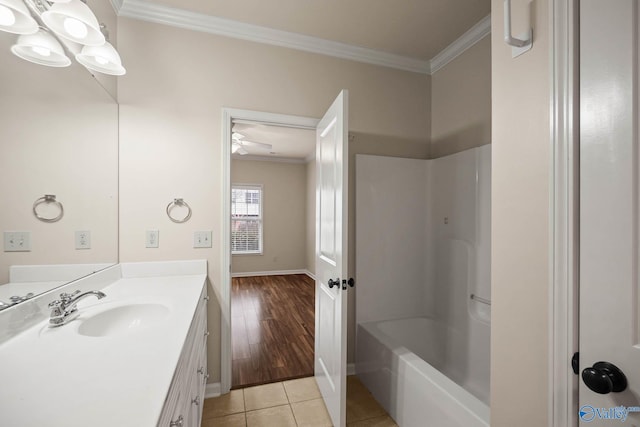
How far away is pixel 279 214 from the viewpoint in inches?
241

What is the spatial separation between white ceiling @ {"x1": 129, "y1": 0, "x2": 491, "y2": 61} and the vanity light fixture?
2.48ft

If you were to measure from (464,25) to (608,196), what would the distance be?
1.85 m

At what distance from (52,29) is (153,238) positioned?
1179 mm

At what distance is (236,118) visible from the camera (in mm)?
1983

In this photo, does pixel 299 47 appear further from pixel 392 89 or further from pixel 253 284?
pixel 253 284

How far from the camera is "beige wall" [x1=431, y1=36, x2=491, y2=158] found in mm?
1960

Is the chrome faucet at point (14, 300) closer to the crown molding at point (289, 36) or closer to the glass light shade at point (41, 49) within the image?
the glass light shade at point (41, 49)

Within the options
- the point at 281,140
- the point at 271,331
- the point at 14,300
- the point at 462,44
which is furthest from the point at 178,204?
the point at 281,140

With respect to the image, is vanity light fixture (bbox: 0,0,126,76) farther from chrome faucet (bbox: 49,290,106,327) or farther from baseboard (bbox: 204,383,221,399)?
baseboard (bbox: 204,383,221,399)

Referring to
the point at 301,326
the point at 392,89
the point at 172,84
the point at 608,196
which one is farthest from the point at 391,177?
the point at 301,326

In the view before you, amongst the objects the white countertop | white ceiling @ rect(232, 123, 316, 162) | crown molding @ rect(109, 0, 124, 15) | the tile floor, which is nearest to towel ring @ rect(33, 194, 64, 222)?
the white countertop

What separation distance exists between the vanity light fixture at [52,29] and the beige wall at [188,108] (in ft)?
1.68

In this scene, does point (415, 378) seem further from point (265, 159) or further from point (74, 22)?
point (265, 159)

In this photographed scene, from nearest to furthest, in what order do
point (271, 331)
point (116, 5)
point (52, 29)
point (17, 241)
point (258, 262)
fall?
1. point (17, 241)
2. point (52, 29)
3. point (116, 5)
4. point (271, 331)
5. point (258, 262)
